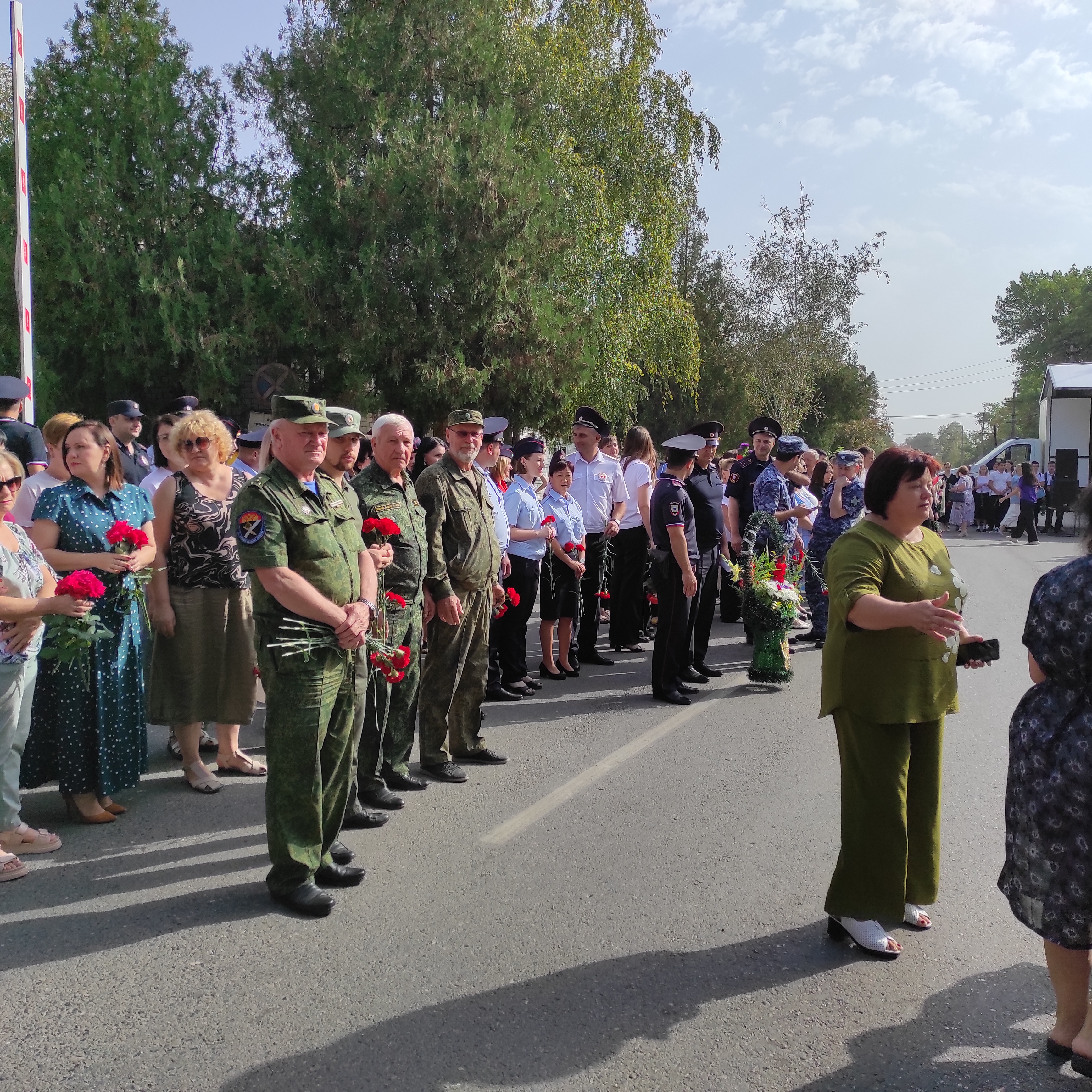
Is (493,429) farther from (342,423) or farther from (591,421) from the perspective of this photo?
(342,423)

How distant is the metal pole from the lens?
8953 mm

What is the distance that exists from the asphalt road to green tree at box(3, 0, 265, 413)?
16.0 meters

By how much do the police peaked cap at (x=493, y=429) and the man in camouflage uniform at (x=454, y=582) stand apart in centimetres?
219

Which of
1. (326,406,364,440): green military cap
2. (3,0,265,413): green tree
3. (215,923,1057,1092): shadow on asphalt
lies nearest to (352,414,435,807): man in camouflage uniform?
(326,406,364,440): green military cap

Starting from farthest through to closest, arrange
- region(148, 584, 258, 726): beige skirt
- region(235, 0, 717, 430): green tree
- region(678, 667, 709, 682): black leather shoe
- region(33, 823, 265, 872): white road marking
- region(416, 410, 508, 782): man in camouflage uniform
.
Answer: region(235, 0, 717, 430): green tree
region(678, 667, 709, 682): black leather shoe
region(416, 410, 508, 782): man in camouflage uniform
region(148, 584, 258, 726): beige skirt
region(33, 823, 265, 872): white road marking

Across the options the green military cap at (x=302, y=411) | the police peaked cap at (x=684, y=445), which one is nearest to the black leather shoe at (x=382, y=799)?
the green military cap at (x=302, y=411)

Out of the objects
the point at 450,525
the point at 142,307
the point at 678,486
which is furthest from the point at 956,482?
the point at 450,525

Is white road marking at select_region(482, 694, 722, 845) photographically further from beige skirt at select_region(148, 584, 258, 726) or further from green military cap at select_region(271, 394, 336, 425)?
green military cap at select_region(271, 394, 336, 425)

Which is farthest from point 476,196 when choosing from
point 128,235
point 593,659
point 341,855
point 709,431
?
point 341,855

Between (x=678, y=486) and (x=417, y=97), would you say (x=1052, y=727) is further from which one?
(x=417, y=97)

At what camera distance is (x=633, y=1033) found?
3.22 m

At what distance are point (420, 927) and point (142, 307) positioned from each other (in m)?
18.7

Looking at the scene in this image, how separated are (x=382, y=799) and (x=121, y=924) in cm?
162

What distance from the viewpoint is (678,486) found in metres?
7.69
